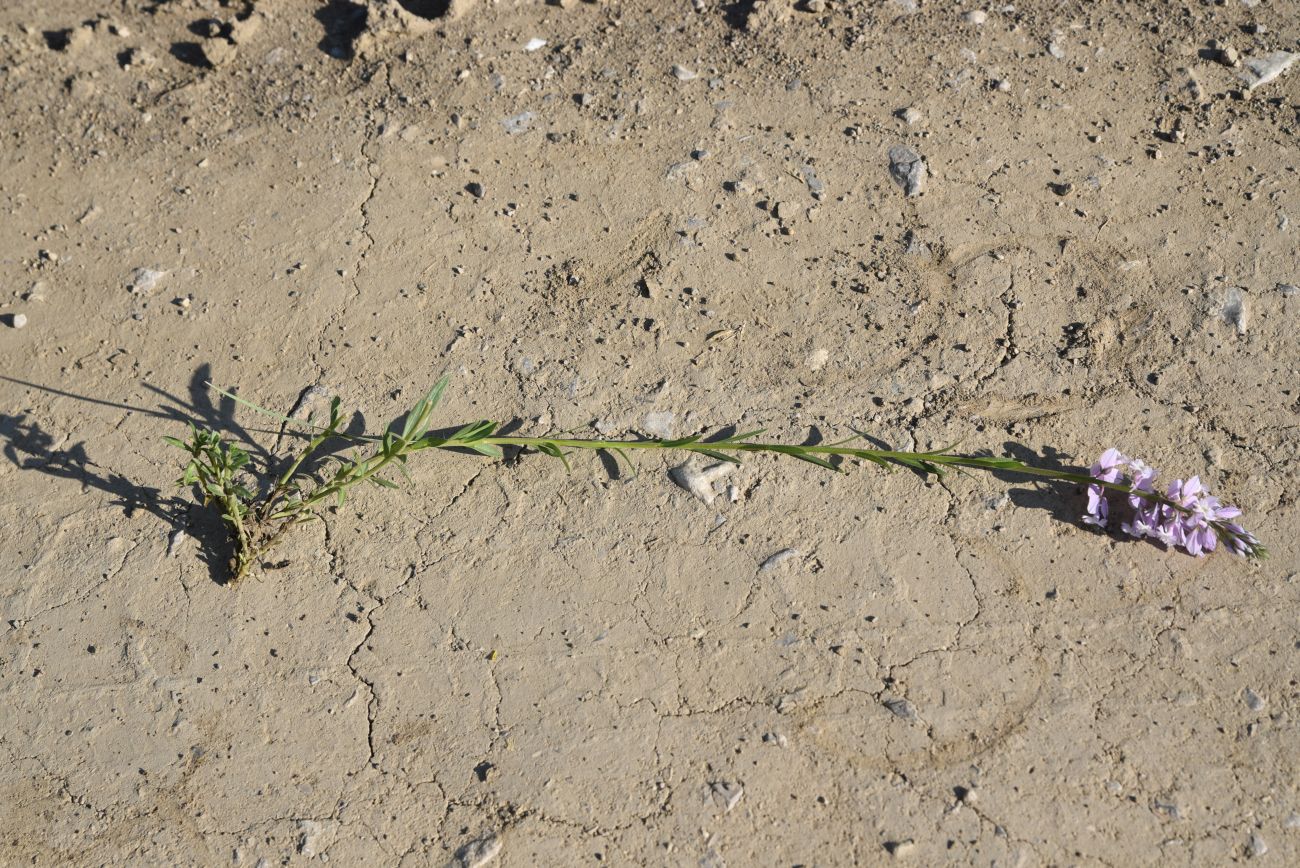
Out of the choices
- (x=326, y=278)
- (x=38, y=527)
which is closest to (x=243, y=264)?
(x=326, y=278)

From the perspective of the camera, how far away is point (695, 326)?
10.5 ft

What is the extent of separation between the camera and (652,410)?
120 inches

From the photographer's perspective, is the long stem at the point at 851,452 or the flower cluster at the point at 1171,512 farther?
the long stem at the point at 851,452

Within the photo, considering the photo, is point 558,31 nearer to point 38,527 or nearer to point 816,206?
point 816,206

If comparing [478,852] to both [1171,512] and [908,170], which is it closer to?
[1171,512]

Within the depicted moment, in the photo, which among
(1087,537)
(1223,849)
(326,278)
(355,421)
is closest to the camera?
(1223,849)

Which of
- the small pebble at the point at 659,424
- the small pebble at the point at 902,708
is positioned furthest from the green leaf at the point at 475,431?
the small pebble at the point at 902,708

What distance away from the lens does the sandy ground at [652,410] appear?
8.32 ft

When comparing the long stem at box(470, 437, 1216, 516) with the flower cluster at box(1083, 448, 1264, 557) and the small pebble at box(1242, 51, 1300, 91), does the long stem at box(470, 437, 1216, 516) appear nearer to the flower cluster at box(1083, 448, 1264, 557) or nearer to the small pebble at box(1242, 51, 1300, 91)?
the flower cluster at box(1083, 448, 1264, 557)

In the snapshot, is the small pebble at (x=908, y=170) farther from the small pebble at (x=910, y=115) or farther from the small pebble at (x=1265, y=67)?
the small pebble at (x=1265, y=67)

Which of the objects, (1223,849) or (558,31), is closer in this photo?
(1223,849)

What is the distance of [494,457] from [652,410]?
45 cm

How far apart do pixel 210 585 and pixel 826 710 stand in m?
1.58

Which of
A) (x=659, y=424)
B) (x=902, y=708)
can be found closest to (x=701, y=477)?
(x=659, y=424)
